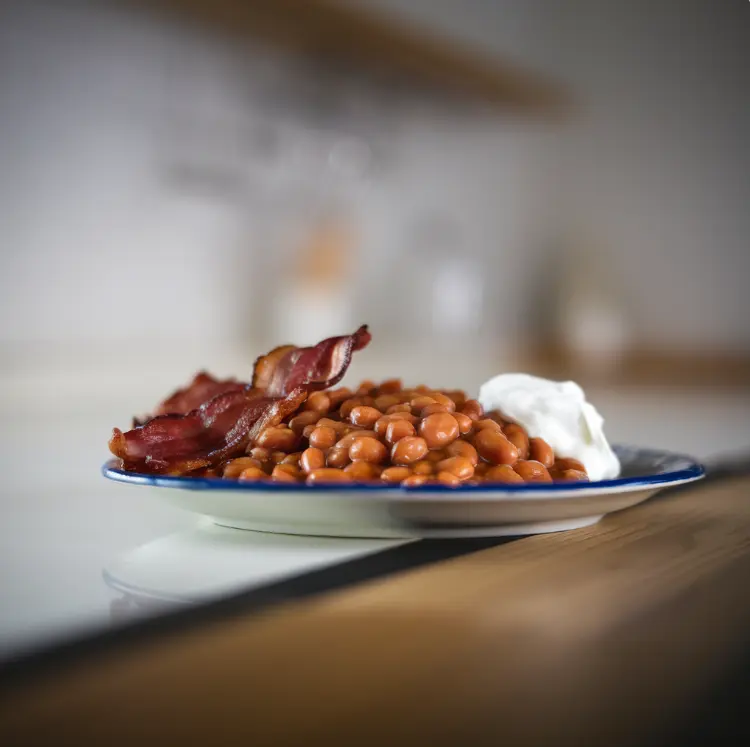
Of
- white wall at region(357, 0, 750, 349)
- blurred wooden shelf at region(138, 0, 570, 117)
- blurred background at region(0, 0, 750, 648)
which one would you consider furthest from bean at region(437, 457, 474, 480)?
white wall at region(357, 0, 750, 349)

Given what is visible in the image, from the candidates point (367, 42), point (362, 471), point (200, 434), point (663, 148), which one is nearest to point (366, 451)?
point (362, 471)

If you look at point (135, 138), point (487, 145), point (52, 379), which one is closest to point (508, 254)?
point (487, 145)

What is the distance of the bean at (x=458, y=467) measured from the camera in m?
0.75

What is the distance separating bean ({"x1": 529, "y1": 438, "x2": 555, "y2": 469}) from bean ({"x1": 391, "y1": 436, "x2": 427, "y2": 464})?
135 millimetres

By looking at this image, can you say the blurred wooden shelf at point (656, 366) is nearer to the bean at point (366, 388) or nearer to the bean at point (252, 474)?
the bean at point (366, 388)

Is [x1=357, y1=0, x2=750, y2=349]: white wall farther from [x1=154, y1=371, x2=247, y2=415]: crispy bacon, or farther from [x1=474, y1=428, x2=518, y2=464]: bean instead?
[x1=474, y1=428, x2=518, y2=464]: bean

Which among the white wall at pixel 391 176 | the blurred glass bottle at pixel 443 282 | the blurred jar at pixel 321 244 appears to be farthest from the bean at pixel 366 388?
the blurred glass bottle at pixel 443 282

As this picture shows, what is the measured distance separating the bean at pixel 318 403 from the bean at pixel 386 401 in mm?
51

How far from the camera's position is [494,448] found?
2.62 feet

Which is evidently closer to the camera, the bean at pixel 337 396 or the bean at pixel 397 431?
the bean at pixel 397 431

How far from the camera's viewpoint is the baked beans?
2.51 ft

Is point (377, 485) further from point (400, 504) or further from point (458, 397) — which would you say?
point (458, 397)

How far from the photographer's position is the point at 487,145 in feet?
18.2

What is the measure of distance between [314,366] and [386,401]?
103 millimetres
